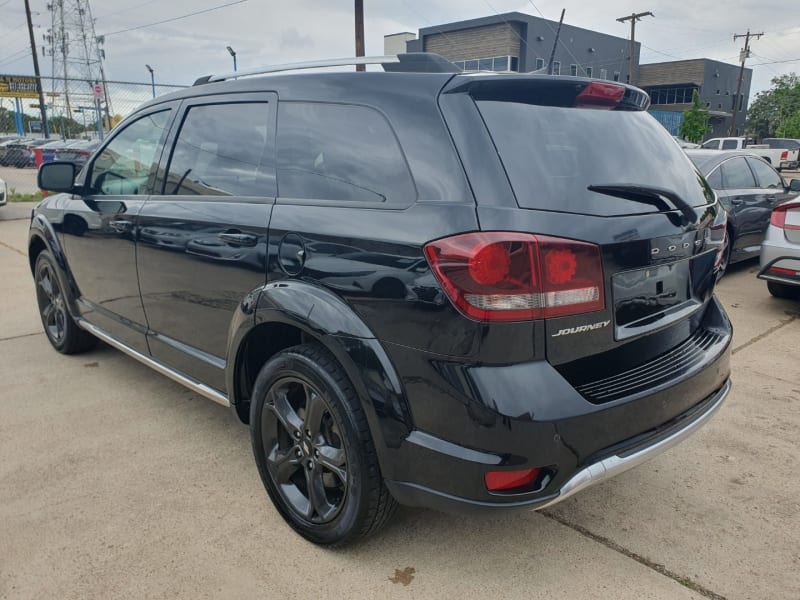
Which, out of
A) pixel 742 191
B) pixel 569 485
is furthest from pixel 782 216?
pixel 569 485

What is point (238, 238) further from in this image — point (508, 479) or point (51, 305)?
point (51, 305)

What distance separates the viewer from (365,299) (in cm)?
208

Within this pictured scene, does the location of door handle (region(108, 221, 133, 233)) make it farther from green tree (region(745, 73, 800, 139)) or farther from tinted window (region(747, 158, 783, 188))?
green tree (region(745, 73, 800, 139))

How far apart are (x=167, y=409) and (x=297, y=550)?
64.5 inches

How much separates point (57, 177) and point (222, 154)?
1.70 meters

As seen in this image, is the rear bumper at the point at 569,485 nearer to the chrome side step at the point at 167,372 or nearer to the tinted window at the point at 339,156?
the tinted window at the point at 339,156

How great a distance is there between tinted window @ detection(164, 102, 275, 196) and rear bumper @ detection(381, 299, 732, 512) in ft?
3.77

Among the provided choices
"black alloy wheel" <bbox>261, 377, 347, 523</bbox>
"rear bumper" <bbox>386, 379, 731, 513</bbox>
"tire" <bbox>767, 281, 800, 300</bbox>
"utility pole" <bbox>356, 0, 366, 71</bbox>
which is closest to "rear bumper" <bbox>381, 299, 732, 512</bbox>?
"rear bumper" <bbox>386, 379, 731, 513</bbox>

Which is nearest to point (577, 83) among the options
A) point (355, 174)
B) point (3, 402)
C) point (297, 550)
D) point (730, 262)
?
point (355, 174)

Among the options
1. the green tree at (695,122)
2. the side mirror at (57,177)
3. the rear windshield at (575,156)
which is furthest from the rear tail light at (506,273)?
the green tree at (695,122)

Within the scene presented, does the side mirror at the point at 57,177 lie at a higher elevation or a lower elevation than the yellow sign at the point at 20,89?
lower

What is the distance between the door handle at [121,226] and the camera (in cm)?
336

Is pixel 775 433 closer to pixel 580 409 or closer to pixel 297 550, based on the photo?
pixel 580 409

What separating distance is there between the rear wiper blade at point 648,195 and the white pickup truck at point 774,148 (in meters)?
26.6
